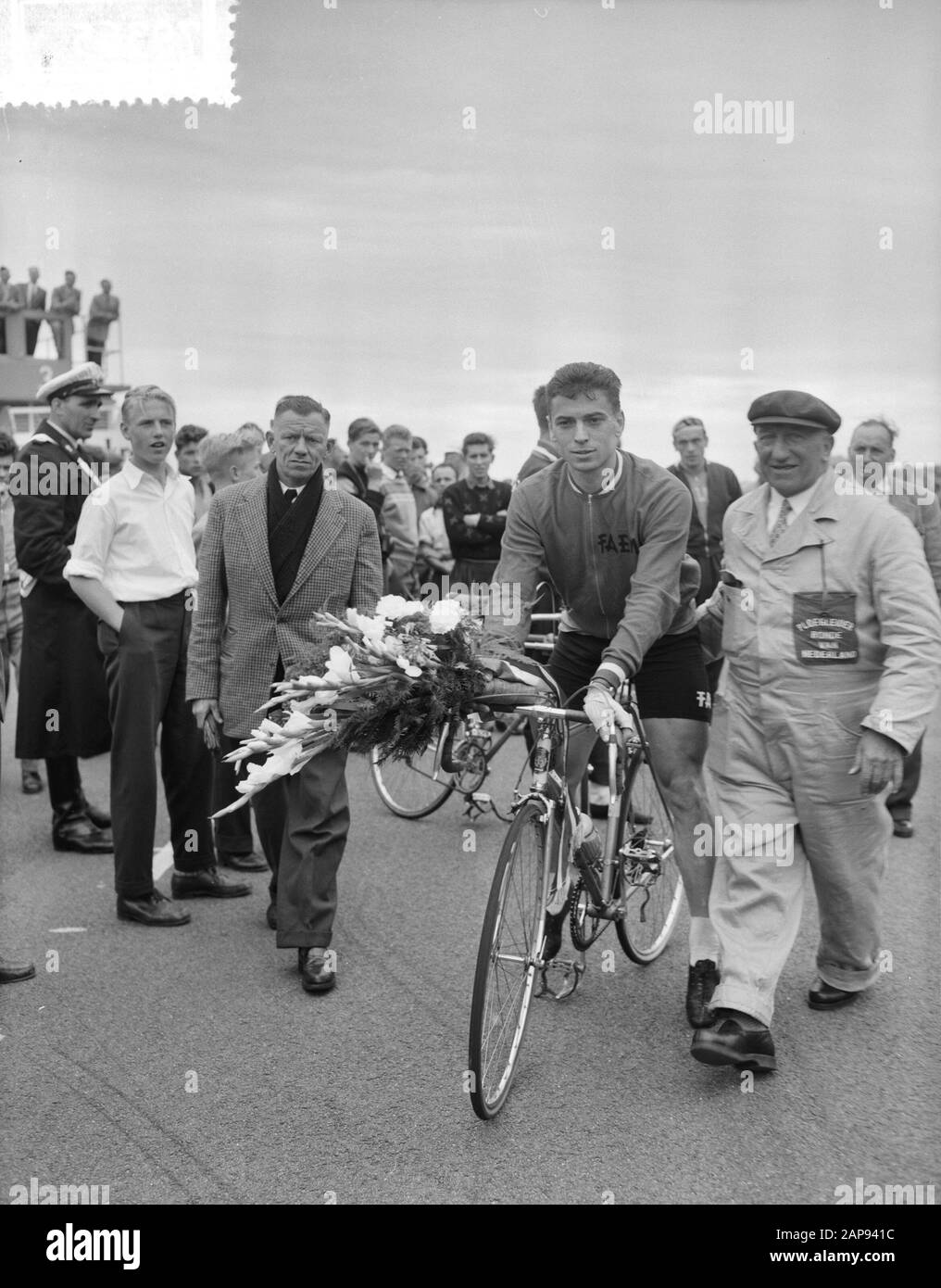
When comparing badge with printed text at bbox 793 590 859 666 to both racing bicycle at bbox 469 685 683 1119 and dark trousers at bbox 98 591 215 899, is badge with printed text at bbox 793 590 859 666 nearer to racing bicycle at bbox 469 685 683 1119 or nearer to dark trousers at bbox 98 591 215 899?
racing bicycle at bbox 469 685 683 1119

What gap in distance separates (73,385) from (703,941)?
Result: 4164mm

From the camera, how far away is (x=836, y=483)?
4.61 metres

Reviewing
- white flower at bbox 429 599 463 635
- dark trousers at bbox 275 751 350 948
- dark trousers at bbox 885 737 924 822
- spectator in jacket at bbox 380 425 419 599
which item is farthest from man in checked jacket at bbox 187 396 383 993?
spectator in jacket at bbox 380 425 419 599

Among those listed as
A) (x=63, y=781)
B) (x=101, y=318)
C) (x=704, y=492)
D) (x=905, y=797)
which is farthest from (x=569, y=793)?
(x=101, y=318)

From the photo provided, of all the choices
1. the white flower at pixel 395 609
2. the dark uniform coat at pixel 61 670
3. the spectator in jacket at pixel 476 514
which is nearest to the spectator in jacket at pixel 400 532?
the spectator in jacket at pixel 476 514

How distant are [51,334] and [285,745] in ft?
60.3

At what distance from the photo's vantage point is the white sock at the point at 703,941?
484cm

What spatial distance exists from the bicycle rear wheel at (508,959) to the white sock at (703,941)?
803 mm

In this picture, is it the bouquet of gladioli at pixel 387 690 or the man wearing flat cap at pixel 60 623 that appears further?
the man wearing flat cap at pixel 60 623

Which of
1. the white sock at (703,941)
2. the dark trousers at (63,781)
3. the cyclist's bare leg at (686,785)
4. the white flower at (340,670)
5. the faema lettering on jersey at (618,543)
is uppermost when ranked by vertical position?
the faema lettering on jersey at (618,543)

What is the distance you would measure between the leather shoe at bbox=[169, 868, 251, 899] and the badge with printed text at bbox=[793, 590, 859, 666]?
3.08m

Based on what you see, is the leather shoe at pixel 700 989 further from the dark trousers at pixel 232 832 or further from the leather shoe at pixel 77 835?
the leather shoe at pixel 77 835
